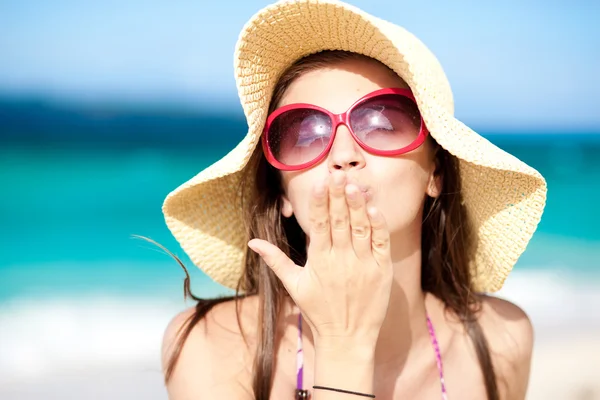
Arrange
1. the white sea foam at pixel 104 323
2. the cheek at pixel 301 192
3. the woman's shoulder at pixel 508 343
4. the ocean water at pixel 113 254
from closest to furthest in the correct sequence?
the cheek at pixel 301 192
the woman's shoulder at pixel 508 343
the white sea foam at pixel 104 323
the ocean water at pixel 113 254

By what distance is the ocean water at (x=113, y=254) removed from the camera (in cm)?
486

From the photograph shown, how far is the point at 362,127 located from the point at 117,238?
5589mm

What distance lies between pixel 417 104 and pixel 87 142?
31.8 ft

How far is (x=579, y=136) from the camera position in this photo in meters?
11.6

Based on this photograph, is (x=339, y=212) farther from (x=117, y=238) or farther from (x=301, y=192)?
(x=117, y=238)

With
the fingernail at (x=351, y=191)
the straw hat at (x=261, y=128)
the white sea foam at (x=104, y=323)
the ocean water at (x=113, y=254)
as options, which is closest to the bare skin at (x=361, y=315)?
the fingernail at (x=351, y=191)

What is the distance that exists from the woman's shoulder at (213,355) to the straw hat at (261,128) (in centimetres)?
25

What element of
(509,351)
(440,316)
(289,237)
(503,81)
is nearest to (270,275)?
(289,237)

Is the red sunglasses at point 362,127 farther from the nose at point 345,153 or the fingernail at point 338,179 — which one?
the fingernail at point 338,179

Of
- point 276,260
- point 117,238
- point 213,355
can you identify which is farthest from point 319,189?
point 117,238

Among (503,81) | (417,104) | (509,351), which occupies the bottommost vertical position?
(509,351)

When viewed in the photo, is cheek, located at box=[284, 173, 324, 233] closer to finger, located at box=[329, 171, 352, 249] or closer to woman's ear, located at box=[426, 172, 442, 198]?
finger, located at box=[329, 171, 352, 249]

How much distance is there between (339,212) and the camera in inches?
64.4

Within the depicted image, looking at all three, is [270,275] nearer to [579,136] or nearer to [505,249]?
[505,249]
